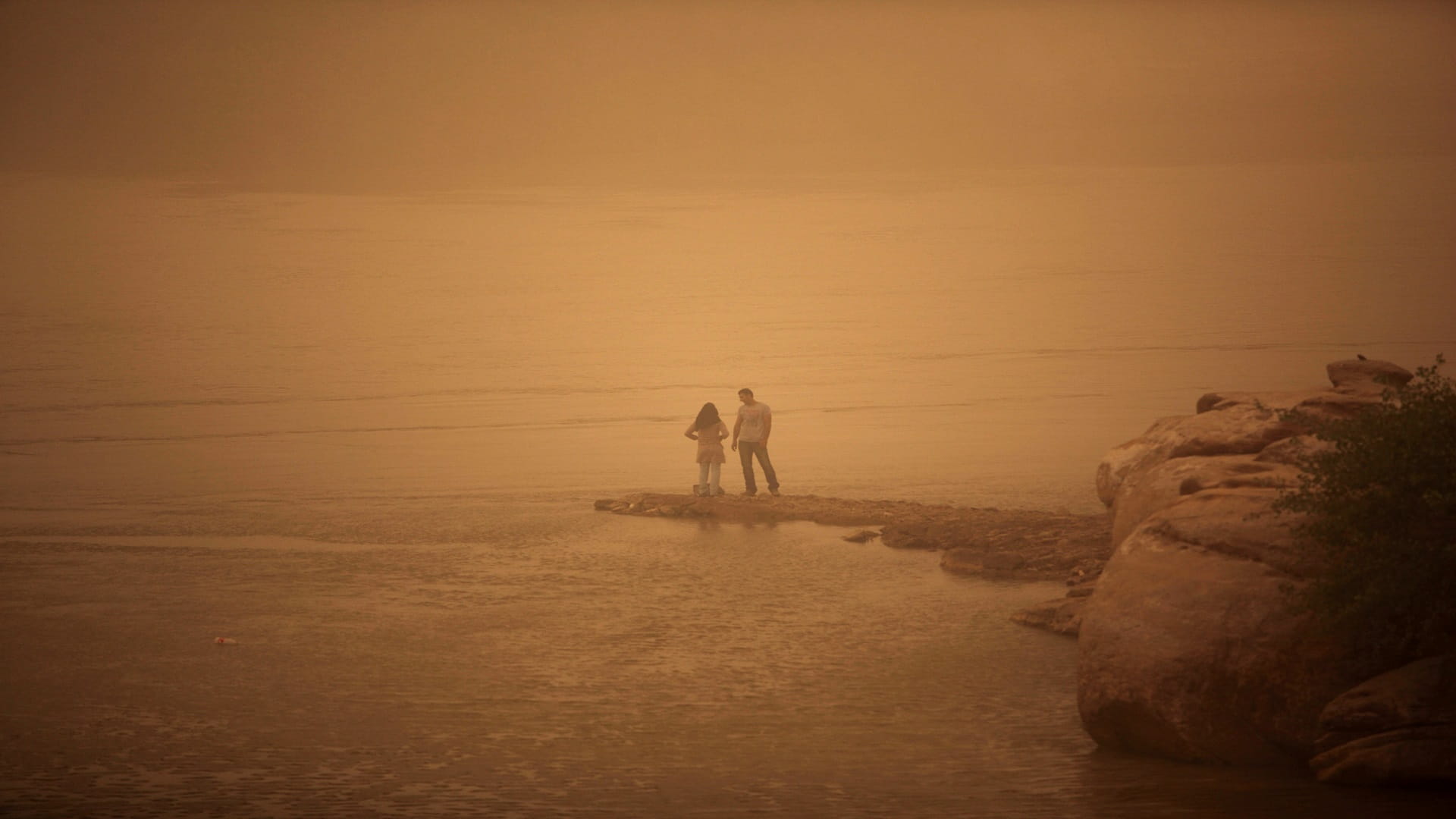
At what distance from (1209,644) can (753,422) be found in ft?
43.6

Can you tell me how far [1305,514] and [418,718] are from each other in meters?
6.28

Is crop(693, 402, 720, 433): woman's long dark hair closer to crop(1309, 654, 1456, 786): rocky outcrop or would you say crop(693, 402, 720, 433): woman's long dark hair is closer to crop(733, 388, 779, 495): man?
crop(733, 388, 779, 495): man

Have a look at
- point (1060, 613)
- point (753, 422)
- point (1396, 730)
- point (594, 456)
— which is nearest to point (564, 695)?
point (1060, 613)

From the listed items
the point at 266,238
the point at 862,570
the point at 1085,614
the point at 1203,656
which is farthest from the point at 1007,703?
the point at 266,238

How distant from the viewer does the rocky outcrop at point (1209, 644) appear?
→ 30.2ft

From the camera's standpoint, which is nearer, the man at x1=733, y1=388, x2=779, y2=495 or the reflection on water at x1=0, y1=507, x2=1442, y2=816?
the reflection on water at x1=0, y1=507, x2=1442, y2=816

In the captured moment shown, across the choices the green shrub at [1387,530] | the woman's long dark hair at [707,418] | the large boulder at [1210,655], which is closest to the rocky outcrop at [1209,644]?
the large boulder at [1210,655]

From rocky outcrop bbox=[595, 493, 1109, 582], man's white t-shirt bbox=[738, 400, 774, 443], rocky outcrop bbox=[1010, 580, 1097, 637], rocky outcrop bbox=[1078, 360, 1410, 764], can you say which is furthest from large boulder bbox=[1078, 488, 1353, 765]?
man's white t-shirt bbox=[738, 400, 774, 443]

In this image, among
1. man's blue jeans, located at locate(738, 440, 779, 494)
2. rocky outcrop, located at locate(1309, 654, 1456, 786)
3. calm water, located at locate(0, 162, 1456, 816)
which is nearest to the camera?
rocky outcrop, located at locate(1309, 654, 1456, 786)

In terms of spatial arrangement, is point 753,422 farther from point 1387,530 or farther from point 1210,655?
point 1387,530

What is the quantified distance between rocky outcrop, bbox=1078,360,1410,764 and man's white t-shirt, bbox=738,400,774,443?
11896 millimetres

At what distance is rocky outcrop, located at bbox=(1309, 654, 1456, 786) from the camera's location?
8.59 metres

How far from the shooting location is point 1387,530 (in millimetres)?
9344

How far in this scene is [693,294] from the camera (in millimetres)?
59656
